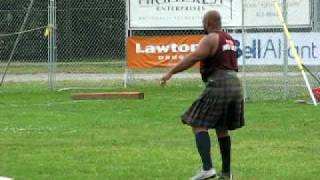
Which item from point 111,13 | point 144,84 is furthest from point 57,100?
point 111,13

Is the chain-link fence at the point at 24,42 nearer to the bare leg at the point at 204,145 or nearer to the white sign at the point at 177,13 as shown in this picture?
the white sign at the point at 177,13

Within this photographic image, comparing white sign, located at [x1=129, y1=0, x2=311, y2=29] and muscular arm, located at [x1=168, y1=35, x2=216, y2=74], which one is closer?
muscular arm, located at [x1=168, y1=35, x2=216, y2=74]

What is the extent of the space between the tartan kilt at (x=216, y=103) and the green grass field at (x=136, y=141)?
0.65 meters

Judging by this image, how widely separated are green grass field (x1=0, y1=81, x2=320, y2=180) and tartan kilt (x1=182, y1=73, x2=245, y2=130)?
65cm

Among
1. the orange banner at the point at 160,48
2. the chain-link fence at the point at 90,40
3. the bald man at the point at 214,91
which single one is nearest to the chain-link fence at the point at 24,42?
the chain-link fence at the point at 90,40

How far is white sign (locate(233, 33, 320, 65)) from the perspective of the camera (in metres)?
17.6

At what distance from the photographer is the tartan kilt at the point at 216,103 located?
8.08m

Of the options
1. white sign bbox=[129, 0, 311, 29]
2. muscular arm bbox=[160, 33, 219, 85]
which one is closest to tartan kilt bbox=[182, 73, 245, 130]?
muscular arm bbox=[160, 33, 219, 85]

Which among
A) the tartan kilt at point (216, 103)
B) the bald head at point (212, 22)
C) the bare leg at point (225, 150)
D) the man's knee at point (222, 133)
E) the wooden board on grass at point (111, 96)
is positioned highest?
the bald head at point (212, 22)

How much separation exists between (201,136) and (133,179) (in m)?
0.83

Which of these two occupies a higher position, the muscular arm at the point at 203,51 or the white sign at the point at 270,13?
the white sign at the point at 270,13

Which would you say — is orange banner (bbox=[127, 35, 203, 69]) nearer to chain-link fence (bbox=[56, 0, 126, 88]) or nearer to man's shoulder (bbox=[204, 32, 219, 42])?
chain-link fence (bbox=[56, 0, 126, 88])

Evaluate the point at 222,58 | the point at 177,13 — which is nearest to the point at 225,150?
the point at 222,58

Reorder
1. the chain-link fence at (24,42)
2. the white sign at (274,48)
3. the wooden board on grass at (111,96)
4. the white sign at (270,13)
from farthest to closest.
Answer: the chain-link fence at (24,42), the white sign at (270,13), the white sign at (274,48), the wooden board on grass at (111,96)
